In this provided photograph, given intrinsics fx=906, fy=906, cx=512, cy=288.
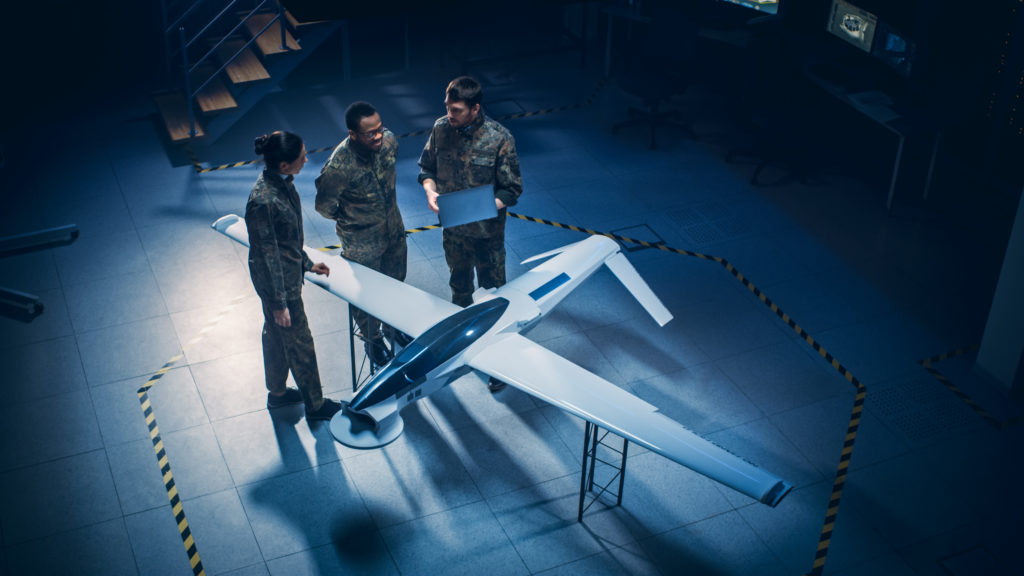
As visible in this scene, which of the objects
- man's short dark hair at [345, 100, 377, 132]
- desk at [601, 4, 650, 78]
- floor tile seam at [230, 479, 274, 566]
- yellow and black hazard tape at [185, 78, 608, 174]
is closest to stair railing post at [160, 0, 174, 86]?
yellow and black hazard tape at [185, 78, 608, 174]

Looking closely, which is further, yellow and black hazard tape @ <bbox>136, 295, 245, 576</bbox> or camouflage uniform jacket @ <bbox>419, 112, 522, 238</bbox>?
camouflage uniform jacket @ <bbox>419, 112, 522, 238</bbox>

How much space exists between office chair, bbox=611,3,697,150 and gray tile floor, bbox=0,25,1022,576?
0.88 meters

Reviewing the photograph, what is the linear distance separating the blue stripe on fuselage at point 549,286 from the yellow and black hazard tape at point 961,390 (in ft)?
11.2

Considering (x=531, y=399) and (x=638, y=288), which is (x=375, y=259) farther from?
(x=638, y=288)

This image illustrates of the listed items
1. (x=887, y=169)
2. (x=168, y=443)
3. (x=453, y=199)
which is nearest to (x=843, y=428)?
(x=453, y=199)

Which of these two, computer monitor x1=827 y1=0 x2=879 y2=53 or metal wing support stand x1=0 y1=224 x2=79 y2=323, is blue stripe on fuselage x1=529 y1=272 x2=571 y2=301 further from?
computer monitor x1=827 y1=0 x2=879 y2=53

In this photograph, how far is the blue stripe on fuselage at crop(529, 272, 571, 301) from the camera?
6.88 meters

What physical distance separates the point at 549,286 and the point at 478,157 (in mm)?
1149

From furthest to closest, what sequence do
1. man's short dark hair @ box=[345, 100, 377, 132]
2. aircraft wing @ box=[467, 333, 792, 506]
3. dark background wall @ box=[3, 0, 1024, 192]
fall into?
1. dark background wall @ box=[3, 0, 1024, 192]
2. man's short dark hair @ box=[345, 100, 377, 132]
3. aircraft wing @ box=[467, 333, 792, 506]

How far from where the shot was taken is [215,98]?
11.1 metres

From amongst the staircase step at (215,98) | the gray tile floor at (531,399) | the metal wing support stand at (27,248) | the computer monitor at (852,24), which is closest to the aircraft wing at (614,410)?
the gray tile floor at (531,399)

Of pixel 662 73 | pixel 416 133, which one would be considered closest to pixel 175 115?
pixel 416 133

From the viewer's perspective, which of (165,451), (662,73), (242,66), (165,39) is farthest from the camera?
(662,73)

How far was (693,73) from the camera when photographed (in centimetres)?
1273
